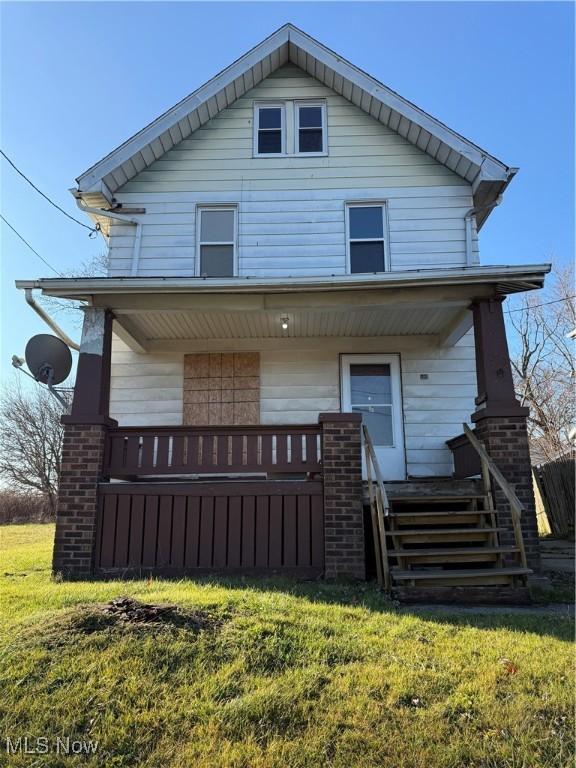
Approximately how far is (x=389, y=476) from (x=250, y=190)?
17.0 feet

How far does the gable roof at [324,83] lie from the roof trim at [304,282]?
8.85ft

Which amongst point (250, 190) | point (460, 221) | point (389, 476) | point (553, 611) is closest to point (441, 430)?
point (389, 476)

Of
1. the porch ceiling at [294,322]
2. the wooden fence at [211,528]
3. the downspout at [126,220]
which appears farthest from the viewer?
the downspout at [126,220]

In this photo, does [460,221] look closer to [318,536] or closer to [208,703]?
[318,536]

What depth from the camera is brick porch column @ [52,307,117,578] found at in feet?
22.1

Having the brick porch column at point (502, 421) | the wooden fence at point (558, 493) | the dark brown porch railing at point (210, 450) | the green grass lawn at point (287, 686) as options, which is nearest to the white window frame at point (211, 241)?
the dark brown porch railing at point (210, 450)

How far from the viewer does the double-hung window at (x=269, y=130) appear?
10.2 m

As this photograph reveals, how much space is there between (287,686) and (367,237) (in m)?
7.66

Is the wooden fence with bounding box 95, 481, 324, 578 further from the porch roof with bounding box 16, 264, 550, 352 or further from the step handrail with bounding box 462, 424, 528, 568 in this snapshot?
the porch roof with bounding box 16, 264, 550, 352

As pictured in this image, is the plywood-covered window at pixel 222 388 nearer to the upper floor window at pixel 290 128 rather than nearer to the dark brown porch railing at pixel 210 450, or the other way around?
the dark brown porch railing at pixel 210 450

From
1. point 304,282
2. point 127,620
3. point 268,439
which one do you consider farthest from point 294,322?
point 127,620

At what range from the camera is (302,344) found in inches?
381

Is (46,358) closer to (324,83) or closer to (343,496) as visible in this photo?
(343,496)

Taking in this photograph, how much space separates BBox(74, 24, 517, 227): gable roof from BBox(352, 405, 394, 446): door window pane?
11.8ft
